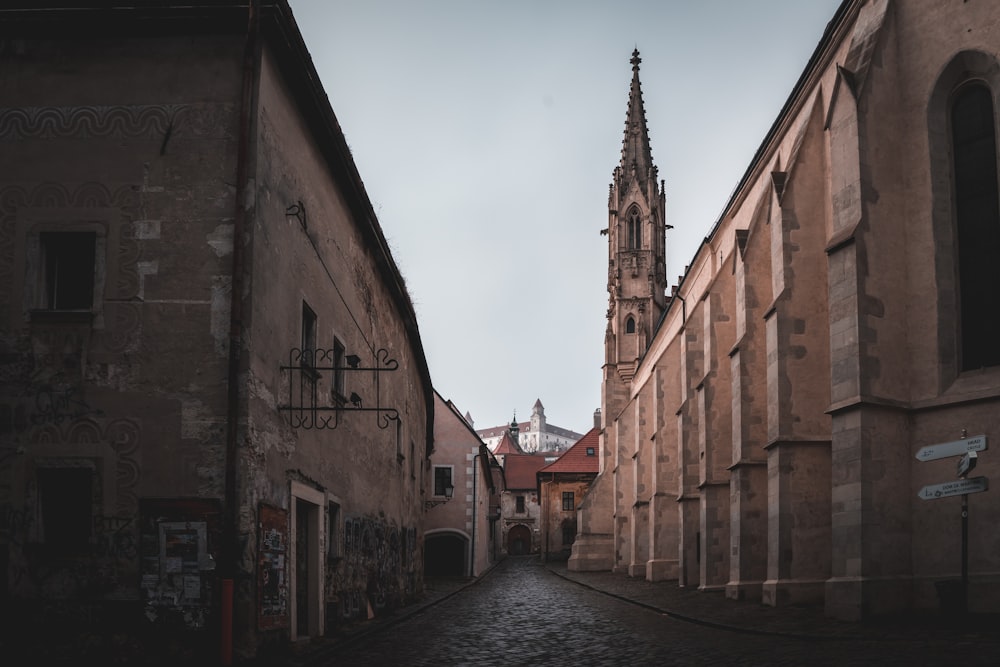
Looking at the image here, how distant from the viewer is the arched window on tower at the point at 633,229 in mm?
62062

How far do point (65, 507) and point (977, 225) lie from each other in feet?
43.3

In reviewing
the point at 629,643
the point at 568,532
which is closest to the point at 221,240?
the point at 629,643

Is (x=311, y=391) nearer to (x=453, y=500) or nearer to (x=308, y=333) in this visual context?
(x=308, y=333)

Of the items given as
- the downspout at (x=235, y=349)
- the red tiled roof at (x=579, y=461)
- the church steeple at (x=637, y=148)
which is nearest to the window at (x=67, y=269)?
the downspout at (x=235, y=349)

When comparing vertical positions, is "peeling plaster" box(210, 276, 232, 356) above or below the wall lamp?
above

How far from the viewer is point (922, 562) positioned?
14766mm

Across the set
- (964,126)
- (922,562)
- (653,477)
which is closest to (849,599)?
(922,562)

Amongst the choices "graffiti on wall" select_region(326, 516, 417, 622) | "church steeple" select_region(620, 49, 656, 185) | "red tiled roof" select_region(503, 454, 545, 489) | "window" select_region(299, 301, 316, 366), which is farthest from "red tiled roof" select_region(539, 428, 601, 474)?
"window" select_region(299, 301, 316, 366)

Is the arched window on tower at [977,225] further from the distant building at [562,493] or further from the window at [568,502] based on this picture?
the window at [568,502]

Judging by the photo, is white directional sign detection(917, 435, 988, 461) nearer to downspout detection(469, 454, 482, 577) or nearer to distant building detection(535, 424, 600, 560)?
downspout detection(469, 454, 482, 577)

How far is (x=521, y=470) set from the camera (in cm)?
10019

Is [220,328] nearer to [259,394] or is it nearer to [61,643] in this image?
[259,394]

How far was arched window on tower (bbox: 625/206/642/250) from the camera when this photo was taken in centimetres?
6206

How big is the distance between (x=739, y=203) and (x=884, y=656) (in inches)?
754
